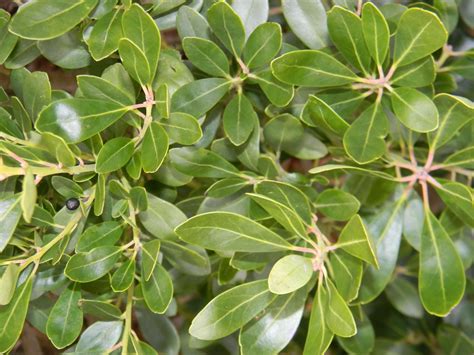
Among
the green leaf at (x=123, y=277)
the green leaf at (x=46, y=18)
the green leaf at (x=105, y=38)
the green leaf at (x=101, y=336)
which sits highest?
the green leaf at (x=46, y=18)

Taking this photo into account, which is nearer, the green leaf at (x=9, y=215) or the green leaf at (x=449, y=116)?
the green leaf at (x=9, y=215)

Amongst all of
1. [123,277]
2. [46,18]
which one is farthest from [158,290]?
[46,18]

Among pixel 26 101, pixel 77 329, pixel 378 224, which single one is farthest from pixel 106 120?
pixel 378 224

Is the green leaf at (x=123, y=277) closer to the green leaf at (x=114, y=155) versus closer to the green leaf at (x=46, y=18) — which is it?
the green leaf at (x=114, y=155)

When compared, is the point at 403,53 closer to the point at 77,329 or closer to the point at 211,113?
the point at 211,113

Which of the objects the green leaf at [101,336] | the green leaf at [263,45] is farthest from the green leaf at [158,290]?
the green leaf at [263,45]

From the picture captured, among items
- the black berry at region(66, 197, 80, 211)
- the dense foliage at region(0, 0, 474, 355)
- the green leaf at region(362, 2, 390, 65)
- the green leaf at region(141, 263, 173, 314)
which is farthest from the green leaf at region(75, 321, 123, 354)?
the green leaf at region(362, 2, 390, 65)

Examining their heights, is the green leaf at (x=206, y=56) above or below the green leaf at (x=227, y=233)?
above
